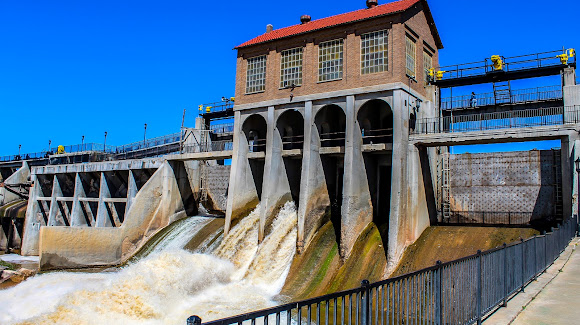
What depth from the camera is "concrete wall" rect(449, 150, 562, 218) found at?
77.5 ft

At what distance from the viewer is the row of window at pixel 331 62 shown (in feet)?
79.7

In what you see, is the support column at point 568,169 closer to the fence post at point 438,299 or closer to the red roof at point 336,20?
the red roof at point 336,20

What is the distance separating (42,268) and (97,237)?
3.51 meters

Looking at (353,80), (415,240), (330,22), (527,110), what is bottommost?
(415,240)

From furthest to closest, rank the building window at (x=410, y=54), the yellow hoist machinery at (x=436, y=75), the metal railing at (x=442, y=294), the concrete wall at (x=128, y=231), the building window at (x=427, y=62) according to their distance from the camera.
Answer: the concrete wall at (x=128, y=231) → the building window at (x=427, y=62) → the yellow hoist machinery at (x=436, y=75) → the building window at (x=410, y=54) → the metal railing at (x=442, y=294)

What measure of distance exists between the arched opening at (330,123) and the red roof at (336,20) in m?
4.60

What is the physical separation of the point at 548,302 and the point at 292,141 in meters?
21.8

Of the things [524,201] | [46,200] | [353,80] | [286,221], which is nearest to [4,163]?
[46,200]

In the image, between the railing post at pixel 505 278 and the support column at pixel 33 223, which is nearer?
the railing post at pixel 505 278

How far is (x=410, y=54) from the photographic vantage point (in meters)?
24.8

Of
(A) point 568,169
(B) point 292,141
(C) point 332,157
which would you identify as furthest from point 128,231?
(A) point 568,169

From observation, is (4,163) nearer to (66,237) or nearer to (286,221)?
(66,237)

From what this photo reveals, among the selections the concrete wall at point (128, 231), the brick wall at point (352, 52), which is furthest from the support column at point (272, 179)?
the concrete wall at point (128, 231)

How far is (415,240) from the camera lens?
22234 millimetres
